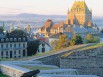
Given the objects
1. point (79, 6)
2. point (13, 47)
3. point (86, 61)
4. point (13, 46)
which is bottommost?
point (13, 47)

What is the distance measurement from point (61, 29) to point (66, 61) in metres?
85.9

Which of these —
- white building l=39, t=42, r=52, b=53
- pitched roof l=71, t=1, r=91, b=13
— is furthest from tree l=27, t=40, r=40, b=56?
pitched roof l=71, t=1, r=91, b=13

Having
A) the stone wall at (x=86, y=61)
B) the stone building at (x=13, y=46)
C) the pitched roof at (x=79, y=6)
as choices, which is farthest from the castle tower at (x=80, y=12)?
the stone wall at (x=86, y=61)

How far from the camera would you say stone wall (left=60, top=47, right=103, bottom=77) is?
2475 centimetres

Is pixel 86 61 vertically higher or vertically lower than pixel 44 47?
higher

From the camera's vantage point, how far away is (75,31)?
334 feet

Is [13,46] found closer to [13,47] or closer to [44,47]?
[13,47]

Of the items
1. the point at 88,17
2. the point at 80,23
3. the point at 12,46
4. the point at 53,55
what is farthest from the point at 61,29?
the point at 53,55

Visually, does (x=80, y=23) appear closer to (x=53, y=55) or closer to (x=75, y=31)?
(x=75, y=31)

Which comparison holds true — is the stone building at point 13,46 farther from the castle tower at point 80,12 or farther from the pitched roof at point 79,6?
the pitched roof at point 79,6

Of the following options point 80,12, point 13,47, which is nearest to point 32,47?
point 13,47

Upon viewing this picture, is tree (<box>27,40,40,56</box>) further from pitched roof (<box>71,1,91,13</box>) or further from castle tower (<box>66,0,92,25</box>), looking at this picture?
pitched roof (<box>71,1,91,13</box>)

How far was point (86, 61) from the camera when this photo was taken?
82.4ft

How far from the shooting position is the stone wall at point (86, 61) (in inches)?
974
